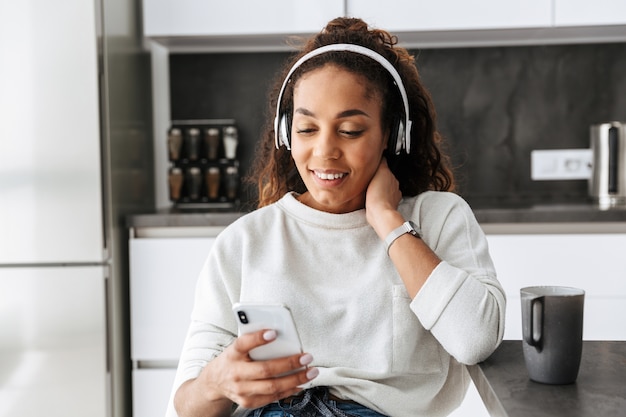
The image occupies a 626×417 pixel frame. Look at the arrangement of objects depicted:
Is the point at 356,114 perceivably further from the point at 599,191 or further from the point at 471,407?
the point at 599,191

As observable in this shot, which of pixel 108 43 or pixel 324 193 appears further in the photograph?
pixel 108 43

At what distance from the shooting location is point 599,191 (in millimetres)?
2617

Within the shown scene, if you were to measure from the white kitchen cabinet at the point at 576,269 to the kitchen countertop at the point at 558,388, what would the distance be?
123 cm

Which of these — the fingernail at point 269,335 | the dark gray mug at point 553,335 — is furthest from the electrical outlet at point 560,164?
the fingernail at point 269,335

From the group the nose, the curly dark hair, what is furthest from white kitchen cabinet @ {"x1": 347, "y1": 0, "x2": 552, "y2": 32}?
the nose

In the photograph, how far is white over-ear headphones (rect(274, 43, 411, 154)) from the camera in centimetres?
124

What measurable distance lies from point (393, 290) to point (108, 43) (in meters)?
1.48

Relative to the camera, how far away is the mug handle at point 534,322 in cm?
88

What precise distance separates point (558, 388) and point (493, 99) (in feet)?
6.87

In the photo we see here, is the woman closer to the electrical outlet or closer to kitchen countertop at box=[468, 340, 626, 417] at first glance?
kitchen countertop at box=[468, 340, 626, 417]

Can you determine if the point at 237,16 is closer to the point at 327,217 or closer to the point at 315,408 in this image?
the point at 327,217

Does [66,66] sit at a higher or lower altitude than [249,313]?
higher

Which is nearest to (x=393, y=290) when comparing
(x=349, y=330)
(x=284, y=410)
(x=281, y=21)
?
(x=349, y=330)

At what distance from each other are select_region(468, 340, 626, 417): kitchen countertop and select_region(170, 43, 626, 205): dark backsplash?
5.94ft
